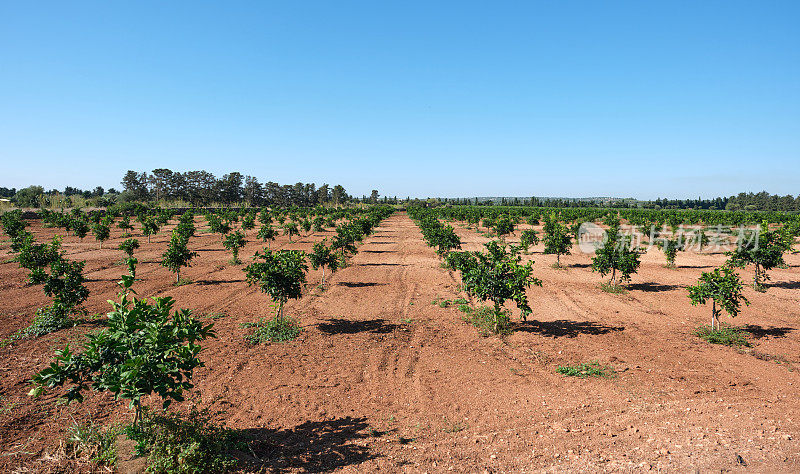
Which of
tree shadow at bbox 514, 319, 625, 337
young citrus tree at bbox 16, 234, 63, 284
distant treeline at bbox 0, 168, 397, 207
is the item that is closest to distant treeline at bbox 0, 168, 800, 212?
distant treeline at bbox 0, 168, 397, 207

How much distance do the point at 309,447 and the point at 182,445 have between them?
2.16m

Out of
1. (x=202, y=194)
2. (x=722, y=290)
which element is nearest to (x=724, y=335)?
(x=722, y=290)

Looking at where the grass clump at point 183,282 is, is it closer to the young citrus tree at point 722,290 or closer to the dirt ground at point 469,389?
the dirt ground at point 469,389

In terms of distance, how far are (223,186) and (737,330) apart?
128005 millimetres

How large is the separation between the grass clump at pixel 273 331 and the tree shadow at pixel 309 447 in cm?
524

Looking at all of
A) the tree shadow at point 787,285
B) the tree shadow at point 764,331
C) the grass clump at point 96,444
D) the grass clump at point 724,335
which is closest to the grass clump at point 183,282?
the grass clump at point 96,444

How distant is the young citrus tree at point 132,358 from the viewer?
5.11 meters

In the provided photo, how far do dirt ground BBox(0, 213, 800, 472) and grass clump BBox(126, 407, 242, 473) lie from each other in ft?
2.39

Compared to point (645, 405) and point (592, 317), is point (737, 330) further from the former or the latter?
point (645, 405)

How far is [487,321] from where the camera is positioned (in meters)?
14.5

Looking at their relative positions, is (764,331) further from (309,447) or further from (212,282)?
(212,282)

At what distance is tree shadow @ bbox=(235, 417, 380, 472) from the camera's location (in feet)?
20.9

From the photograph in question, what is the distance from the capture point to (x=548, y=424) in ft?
25.6

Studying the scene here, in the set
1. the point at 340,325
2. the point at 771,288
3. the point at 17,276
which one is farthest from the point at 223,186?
the point at 771,288
